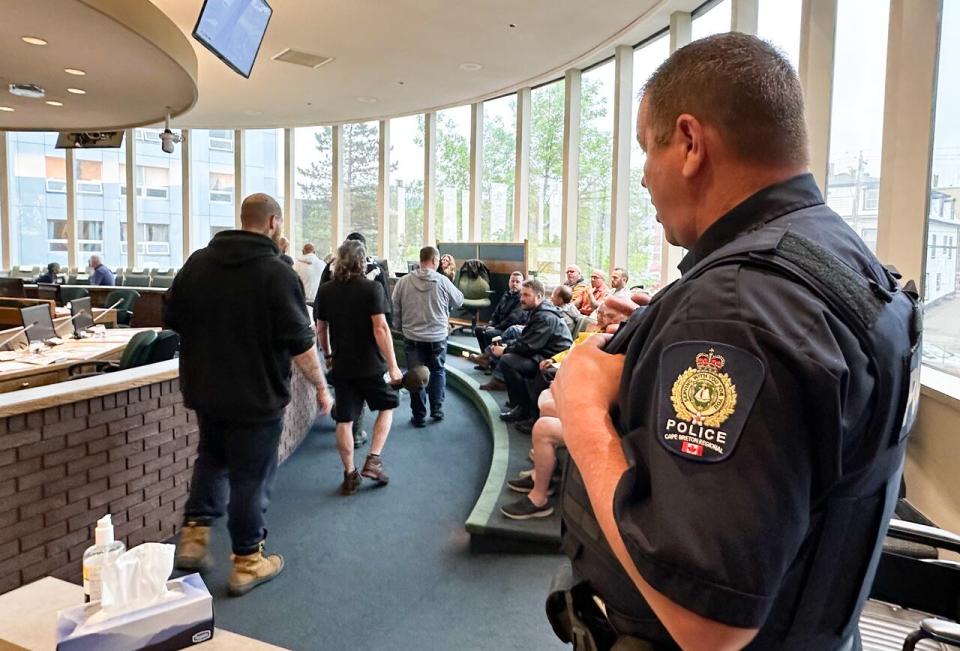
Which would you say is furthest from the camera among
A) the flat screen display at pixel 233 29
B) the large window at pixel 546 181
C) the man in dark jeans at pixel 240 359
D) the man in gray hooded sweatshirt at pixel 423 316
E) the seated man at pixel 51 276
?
the seated man at pixel 51 276

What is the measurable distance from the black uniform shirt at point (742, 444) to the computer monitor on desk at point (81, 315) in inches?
232

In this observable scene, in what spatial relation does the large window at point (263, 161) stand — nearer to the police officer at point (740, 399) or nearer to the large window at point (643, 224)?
the large window at point (643, 224)

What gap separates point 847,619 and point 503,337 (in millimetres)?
5273

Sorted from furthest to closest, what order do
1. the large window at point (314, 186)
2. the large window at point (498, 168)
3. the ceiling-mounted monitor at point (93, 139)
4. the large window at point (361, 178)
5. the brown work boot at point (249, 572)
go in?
the large window at point (314, 186)
the large window at point (361, 178)
the large window at point (498, 168)
the ceiling-mounted monitor at point (93, 139)
the brown work boot at point (249, 572)

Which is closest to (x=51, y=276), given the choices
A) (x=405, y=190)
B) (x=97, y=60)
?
(x=405, y=190)

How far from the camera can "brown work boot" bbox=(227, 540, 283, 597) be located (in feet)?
8.29

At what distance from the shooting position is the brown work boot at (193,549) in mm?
2584

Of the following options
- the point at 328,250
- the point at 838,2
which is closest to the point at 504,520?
the point at 838,2

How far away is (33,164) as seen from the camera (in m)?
12.9

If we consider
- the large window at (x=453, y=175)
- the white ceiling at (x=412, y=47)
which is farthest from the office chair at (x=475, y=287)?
the white ceiling at (x=412, y=47)

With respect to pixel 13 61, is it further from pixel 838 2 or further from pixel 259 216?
pixel 838 2

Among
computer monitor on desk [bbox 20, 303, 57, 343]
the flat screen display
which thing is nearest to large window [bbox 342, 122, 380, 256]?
the flat screen display

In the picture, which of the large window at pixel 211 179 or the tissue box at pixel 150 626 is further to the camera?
the large window at pixel 211 179

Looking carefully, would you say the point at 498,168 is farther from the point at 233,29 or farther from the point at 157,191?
the point at 157,191
